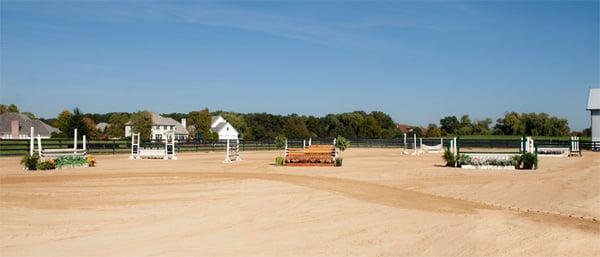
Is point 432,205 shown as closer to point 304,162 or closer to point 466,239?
point 466,239

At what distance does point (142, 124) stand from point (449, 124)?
63.5 meters

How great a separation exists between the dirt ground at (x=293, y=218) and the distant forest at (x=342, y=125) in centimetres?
6993

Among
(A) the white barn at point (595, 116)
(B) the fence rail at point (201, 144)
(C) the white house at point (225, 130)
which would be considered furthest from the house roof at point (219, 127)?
(A) the white barn at point (595, 116)

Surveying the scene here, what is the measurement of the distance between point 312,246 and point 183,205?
174 inches

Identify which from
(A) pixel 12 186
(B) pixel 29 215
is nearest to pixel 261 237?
(B) pixel 29 215

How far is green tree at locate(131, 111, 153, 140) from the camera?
71375 mm

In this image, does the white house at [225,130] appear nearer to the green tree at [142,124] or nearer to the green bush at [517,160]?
the green tree at [142,124]

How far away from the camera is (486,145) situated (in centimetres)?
6153

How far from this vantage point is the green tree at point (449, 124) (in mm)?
110894

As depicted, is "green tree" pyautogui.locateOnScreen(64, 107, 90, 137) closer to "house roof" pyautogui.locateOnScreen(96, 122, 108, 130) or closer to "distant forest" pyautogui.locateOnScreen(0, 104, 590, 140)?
"distant forest" pyautogui.locateOnScreen(0, 104, 590, 140)

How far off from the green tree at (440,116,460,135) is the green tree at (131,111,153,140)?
194 feet

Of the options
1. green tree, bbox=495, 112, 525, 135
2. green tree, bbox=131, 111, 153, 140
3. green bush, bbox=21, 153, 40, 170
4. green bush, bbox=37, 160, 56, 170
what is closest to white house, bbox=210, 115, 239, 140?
green tree, bbox=131, 111, 153, 140

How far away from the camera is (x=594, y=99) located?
5891cm

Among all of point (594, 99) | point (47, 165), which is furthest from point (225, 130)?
point (47, 165)
